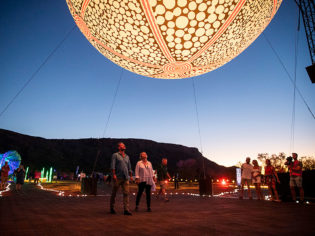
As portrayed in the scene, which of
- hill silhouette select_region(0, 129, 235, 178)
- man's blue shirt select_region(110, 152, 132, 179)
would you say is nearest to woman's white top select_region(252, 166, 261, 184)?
man's blue shirt select_region(110, 152, 132, 179)

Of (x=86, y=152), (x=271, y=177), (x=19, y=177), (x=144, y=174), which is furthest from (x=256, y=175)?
(x=86, y=152)

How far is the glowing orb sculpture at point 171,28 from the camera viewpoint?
2752mm

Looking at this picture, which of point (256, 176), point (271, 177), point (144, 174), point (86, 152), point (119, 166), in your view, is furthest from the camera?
point (86, 152)

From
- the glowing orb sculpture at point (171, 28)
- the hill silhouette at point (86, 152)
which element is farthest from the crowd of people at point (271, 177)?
the hill silhouette at point (86, 152)

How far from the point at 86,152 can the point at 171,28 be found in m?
77.8

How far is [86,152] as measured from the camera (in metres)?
74.8

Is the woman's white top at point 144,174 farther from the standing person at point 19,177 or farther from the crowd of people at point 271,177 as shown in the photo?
the standing person at point 19,177

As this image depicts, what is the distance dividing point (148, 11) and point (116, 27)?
0.58 metres

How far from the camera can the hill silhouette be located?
58594 millimetres

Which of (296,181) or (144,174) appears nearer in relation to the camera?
(144,174)

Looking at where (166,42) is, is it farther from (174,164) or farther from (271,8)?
(174,164)

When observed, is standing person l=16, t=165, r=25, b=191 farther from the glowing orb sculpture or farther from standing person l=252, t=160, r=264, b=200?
standing person l=252, t=160, r=264, b=200

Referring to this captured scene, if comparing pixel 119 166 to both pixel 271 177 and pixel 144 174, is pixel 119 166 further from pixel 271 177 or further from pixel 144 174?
pixel 271 177

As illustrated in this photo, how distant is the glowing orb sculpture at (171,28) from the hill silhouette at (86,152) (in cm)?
3806
